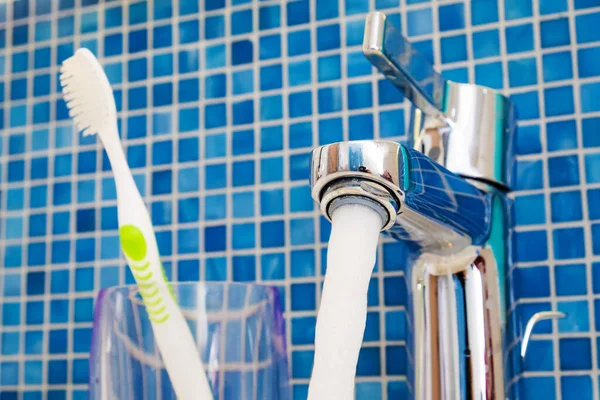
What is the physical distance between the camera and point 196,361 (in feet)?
1.72

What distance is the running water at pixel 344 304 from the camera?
39 centimetres

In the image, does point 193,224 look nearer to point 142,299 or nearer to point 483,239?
point 142,299

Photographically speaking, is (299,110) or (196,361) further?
(299,110)

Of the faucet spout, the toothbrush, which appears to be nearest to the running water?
the faucet spout

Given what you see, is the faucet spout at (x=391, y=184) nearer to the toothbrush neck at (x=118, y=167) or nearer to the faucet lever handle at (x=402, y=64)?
the faucet lever handle at (x=402, y=64)

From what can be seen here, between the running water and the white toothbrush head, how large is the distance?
25 centimetres

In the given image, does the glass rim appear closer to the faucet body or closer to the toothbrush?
the toothbrush

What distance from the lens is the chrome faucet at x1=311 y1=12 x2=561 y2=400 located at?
0.47 metres

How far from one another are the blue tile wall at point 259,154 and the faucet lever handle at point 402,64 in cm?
10

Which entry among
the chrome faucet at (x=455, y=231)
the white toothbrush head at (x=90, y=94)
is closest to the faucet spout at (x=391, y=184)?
the chrome faucet at (x=455, y=231)

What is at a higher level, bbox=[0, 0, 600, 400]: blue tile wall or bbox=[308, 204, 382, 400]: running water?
bbox=[0, 0, 600, 400]: blue tile wall

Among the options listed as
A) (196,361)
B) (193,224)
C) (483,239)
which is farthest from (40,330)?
(483,239)

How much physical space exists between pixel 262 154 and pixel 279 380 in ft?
0.72

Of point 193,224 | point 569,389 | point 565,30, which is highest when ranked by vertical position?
point 565,30
